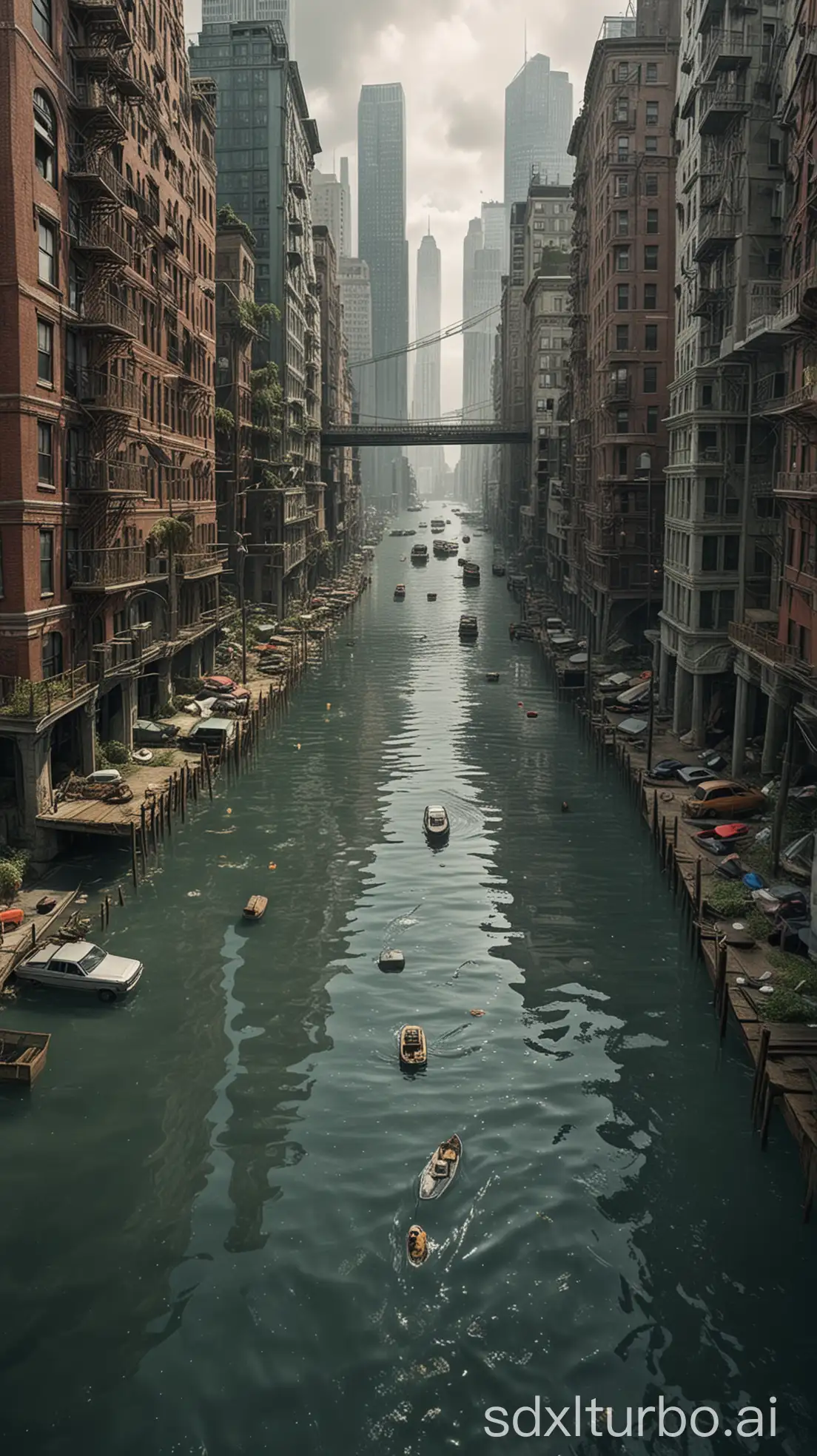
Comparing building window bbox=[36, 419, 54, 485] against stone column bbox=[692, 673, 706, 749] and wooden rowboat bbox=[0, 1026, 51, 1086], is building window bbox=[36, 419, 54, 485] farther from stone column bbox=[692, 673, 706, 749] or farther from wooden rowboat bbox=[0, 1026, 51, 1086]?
stone column bbox=[692, 673, 706, 749]

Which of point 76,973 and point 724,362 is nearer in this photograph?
point 76,973

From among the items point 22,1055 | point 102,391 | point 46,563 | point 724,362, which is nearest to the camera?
point 22,1055

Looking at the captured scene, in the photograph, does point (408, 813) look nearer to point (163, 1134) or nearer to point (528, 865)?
point (528, 865)

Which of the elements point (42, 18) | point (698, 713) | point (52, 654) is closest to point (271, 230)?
point (42, 18)

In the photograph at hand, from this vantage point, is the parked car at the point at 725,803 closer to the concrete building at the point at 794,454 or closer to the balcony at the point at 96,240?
the concrete building at the point at 794,454

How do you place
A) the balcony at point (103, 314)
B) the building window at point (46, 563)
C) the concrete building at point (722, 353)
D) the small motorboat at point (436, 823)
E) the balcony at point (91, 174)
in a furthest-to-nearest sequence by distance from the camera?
the concrete building at point (722, 353) → the small motorboat at point (436, 823) → the balcony at point (103, 314) → the balcony at point (91, 174) → the building window at point (46, 563)

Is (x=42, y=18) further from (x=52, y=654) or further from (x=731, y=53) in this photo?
(x=731, y=53)

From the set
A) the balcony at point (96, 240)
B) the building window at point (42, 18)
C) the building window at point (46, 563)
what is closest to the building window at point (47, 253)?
the balcony at point (96, 240)
